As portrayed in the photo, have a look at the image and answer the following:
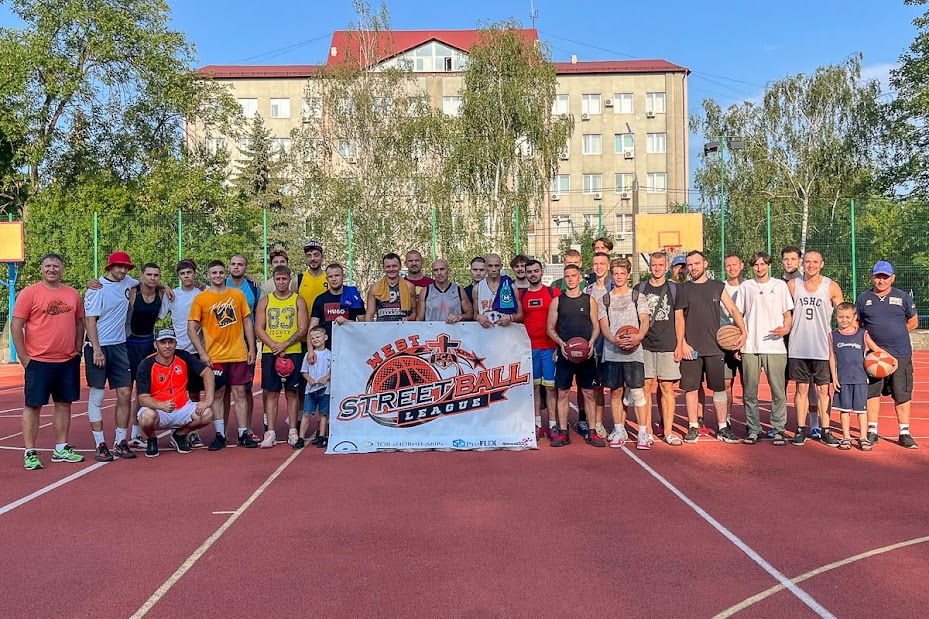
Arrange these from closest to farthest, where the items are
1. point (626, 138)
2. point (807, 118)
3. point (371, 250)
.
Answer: point (371, 250) → point (807, 118) → point (626, 138)

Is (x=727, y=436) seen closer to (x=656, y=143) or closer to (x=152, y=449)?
(x=152, y=449)

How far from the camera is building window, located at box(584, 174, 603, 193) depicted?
49469 mm

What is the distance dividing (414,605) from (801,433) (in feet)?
19.6

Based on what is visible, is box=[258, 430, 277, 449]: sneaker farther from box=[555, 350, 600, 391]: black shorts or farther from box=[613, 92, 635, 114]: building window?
box=[613, 92, 635, 114]: building window

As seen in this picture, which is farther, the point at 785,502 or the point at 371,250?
the point at 371,250

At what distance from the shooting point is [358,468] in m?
7.62

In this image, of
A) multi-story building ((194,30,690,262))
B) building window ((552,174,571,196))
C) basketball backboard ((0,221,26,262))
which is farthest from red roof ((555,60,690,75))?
basketball backboard ((0,221,26,262))

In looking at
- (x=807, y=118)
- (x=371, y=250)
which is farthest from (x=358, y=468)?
(x=807, y=118)

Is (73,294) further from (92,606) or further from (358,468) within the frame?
(92,606)

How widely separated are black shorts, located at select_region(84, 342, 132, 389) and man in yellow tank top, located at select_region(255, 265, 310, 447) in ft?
4.74

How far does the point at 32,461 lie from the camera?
7.79 m

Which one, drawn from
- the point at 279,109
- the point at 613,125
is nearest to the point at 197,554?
the point at 613,125

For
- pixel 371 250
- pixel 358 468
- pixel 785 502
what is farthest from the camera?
pixel 371 250

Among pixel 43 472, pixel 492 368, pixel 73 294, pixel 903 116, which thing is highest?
pixel 903 116
